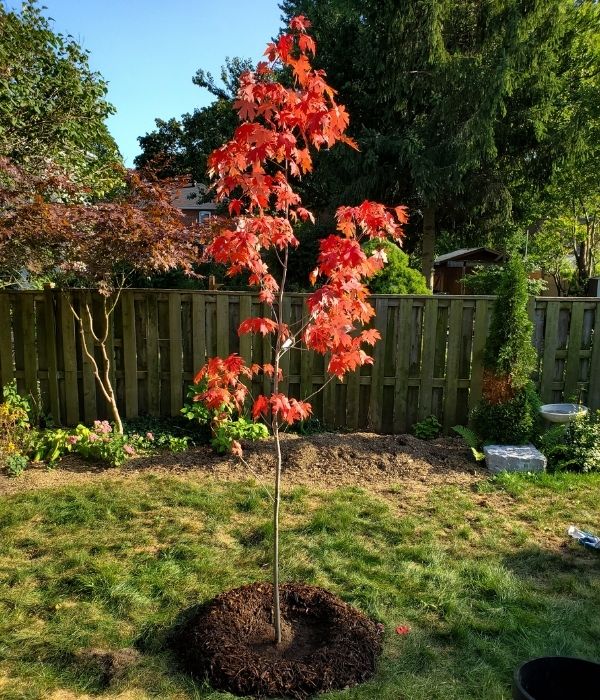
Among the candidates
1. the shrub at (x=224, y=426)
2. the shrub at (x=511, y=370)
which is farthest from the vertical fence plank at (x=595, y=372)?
the shrub at (x=224, y=426)

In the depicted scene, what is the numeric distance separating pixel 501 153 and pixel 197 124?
11775 mm

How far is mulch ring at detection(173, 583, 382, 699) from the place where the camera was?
2307 millimetres

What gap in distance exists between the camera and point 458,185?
1399 centimetres

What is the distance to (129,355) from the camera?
603 cm

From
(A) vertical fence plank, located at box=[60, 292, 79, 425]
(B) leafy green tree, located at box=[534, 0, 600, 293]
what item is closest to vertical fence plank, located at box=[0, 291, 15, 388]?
(A) vertical fence plank, located at box=[60, 292, 79, 425]

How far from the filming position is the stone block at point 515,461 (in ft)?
16.1

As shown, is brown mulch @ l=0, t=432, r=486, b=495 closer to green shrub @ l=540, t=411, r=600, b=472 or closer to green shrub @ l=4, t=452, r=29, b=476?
green shrub @ l=4, t=452, r=29, b=476

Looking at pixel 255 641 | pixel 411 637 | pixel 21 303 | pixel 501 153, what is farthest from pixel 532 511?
pixel 501 153

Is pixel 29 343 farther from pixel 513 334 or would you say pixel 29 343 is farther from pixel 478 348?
pixel 513 334

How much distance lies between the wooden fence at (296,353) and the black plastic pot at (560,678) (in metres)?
4.27

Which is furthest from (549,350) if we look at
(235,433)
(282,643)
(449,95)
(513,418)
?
(449,95)

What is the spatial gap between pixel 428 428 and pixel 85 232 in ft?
13.3

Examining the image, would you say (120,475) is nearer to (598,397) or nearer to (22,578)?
(22,578)

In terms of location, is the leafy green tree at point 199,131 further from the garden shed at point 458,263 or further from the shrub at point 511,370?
the shrub at point 511,370
